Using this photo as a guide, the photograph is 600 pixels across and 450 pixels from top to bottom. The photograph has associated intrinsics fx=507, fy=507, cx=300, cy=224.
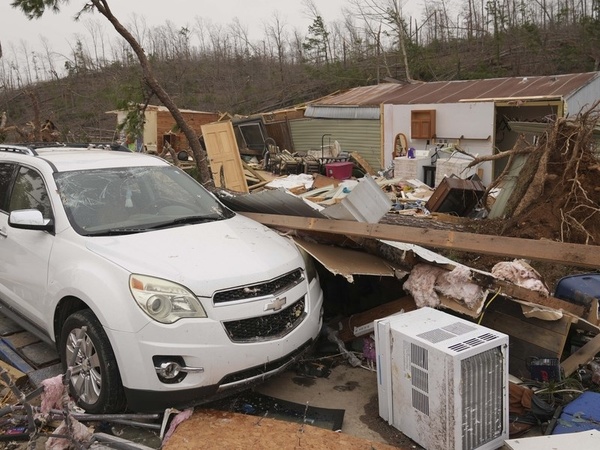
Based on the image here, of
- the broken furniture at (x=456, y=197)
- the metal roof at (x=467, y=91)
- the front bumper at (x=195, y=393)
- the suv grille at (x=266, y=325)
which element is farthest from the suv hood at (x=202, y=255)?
the metal roof at (x=467, y=91)

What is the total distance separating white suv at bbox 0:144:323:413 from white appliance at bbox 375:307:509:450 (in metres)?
0.75

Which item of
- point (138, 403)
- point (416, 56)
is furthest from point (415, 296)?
point (416, 56)

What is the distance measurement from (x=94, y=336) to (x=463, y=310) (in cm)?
Answer: 278

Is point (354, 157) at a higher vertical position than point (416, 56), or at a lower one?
lower

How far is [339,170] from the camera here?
15.7 metres

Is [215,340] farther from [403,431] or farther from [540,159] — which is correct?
[540,159]

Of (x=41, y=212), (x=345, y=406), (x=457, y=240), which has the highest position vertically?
(x=41, y=212)

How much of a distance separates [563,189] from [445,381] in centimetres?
628

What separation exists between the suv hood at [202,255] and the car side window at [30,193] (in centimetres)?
86

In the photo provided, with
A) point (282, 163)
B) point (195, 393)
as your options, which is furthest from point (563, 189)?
point (282, 163)

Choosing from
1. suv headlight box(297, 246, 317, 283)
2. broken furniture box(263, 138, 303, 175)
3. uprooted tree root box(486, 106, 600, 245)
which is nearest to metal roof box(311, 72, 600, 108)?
broken furniture box(263, 138, 303, 175)

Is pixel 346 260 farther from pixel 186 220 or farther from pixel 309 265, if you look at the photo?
pixel 186 220

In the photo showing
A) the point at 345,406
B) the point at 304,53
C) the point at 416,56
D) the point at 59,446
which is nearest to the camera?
the point at 59,446

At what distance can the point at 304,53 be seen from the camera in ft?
128
